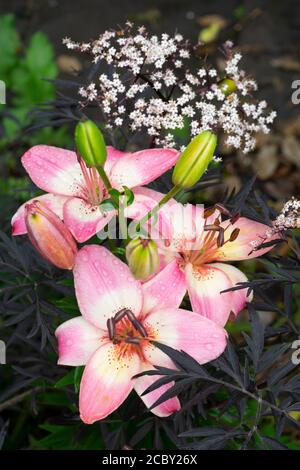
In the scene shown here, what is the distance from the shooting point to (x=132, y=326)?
0.78 m

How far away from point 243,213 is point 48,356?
0.38m

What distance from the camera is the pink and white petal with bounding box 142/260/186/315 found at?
77 centimetres

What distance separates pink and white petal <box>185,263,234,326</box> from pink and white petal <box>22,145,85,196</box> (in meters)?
0.17

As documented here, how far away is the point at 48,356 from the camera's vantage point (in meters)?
1.05

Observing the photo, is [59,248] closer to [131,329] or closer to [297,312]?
[131,329]

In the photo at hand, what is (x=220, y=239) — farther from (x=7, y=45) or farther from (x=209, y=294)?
(x=7, y=45)

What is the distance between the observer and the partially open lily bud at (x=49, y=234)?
2.41ft

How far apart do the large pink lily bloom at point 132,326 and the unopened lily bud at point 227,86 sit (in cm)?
25

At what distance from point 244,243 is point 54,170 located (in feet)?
0.77

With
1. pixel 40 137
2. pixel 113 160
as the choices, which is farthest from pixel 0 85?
pixel 40 137

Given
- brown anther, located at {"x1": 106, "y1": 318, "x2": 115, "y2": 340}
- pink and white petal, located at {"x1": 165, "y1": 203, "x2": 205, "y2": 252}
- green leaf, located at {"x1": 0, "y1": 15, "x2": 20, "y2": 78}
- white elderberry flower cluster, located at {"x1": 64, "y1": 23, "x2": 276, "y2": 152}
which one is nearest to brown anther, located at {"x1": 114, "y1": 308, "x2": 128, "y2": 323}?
brown anther, located at {"x1": 106, "y1": 318, "x2": 115, "y2": 340}

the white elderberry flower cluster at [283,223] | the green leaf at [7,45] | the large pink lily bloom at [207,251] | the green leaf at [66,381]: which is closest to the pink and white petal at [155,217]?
the large pink lily bloom at [207,251]

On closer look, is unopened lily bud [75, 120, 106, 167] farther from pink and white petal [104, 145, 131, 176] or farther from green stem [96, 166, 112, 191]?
pink and white petal [104, 145, 131, 176]

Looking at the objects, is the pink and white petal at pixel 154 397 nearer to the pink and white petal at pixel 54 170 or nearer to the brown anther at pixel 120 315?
the brown anther at pixel 120 315
